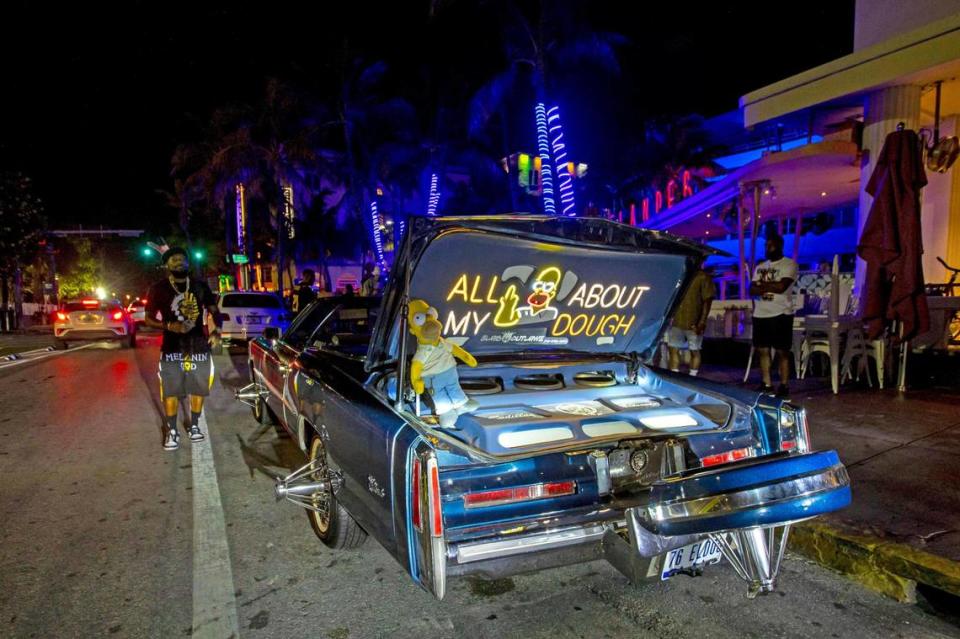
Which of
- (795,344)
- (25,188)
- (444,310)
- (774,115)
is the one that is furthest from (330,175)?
(444,310)

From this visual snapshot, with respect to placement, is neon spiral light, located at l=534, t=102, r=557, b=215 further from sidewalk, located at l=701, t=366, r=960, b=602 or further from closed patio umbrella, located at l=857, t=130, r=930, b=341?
sidewalk, located at l=701, t=366, r=960, b=602

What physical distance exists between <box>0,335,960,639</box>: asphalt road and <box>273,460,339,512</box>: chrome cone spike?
0.29m

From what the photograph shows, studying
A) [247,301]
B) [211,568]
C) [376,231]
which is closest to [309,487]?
[211,568]

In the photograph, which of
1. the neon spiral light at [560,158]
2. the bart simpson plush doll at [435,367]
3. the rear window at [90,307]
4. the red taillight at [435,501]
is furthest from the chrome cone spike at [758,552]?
A: the rear window at [90,307]

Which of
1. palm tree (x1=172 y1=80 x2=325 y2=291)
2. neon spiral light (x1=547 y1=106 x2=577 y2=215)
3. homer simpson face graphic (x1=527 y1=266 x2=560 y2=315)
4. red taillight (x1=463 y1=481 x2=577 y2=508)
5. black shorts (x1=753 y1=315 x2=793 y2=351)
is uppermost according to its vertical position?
palm tree (x1=172 y1=80 x2=325 y2=291)

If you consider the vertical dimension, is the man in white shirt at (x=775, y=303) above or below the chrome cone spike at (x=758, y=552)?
above

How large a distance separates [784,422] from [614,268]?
1.31 metres

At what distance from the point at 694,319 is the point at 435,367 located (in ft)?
15.9

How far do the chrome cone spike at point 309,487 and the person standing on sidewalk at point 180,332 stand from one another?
2464mm

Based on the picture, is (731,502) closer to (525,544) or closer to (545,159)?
(525,544)

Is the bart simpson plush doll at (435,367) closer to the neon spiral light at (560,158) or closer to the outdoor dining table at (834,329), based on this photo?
the outdoor dining table at (834,329)

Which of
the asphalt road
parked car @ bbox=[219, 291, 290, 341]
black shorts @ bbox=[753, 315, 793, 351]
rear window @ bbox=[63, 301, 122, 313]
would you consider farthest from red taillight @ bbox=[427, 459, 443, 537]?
rear window @ bbox=[63, 301, 122, 313]

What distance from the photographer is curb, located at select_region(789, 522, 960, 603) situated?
2887 millimetres

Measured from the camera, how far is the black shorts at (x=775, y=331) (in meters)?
6.62
